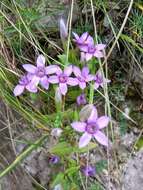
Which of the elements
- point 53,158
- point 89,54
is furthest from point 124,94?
point 53,158

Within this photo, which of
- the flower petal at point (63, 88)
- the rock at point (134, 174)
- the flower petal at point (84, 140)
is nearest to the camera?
the flower petal at point (84, 140)

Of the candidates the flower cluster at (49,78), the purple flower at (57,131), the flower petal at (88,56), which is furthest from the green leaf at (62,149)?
the flower petal at (88,56)

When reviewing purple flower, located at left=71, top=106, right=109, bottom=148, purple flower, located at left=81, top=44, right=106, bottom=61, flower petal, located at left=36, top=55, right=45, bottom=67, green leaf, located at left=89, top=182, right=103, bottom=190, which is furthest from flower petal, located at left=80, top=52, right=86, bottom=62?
green leaf, located at left=89, top=182, right=103, bottom=190

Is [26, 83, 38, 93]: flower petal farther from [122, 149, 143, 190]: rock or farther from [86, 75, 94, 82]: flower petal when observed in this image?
[122, 149, 143, 190]: rock

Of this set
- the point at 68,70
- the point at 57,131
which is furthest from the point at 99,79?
the point at 57,131

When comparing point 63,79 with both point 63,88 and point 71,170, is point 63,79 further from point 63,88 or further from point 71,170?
point 71,170

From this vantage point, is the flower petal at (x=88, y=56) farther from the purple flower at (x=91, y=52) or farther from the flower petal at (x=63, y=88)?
the flower petal at (x=63, y=88)
